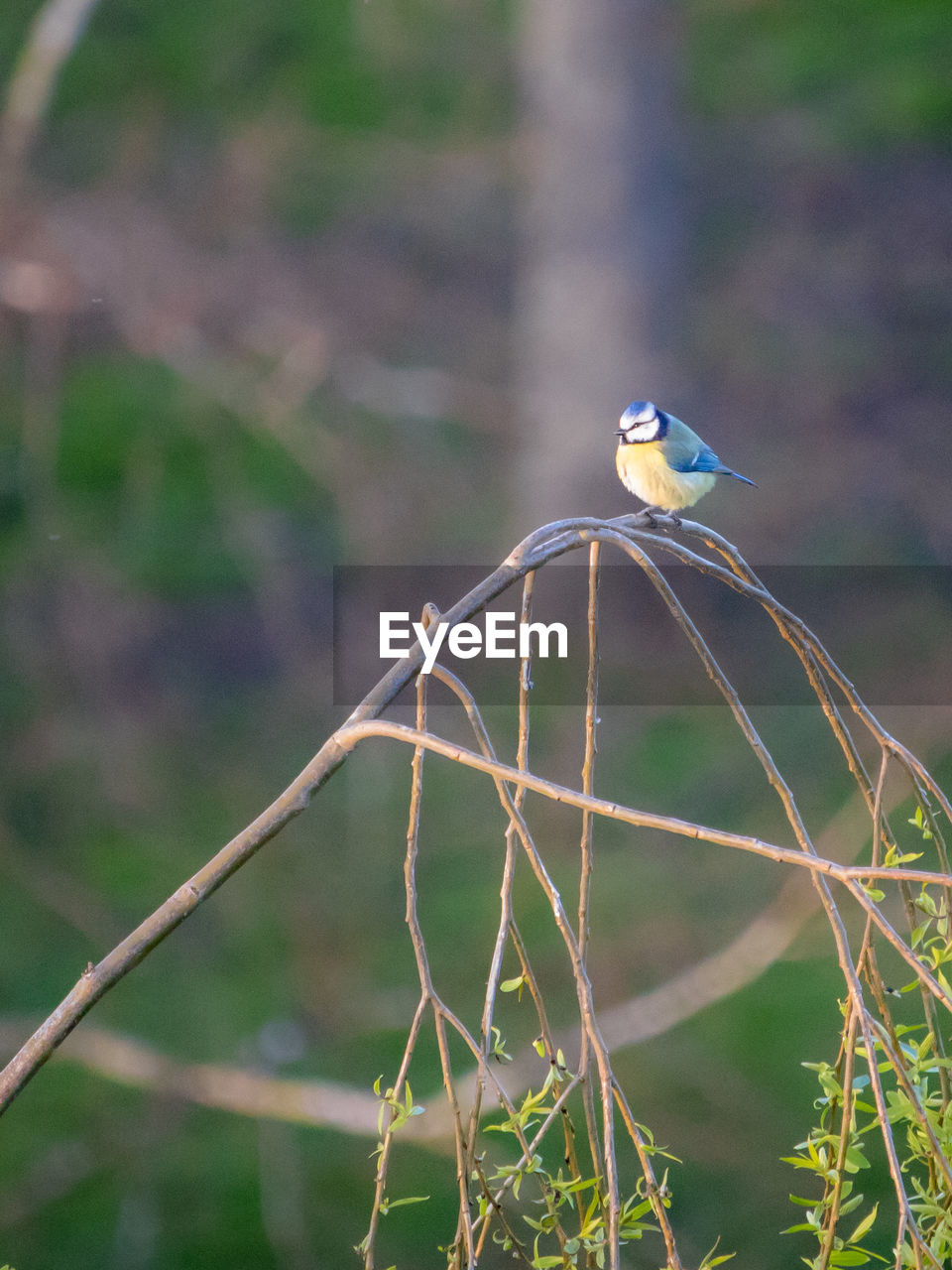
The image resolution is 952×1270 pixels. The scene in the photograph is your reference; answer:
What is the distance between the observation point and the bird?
117cm

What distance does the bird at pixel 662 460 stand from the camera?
1.17m

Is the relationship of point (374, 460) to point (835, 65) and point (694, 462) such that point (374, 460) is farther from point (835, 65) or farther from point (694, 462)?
point (694, 462)

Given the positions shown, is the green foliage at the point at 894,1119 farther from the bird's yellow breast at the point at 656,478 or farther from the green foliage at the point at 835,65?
the green foliage at the point at 835,65

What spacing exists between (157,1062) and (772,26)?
3.58 meters

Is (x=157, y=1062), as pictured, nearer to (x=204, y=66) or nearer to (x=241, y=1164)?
(x=241, y=1164)

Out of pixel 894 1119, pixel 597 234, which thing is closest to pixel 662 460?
pixel 894 1119

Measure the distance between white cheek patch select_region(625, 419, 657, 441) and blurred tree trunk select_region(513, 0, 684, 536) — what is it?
1.58 metres

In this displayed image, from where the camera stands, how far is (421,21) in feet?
12.9

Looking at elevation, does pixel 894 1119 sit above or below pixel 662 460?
below

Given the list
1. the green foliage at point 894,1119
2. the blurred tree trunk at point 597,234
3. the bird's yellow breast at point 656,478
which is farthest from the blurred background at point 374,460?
the green foliage at point 894,1119

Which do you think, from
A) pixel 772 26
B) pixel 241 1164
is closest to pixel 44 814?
pixel 241 1164

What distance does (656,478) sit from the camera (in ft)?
3.85

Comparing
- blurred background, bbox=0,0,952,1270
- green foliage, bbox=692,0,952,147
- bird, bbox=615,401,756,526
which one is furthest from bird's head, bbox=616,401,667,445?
green foliage, bbox=692,0,952,147

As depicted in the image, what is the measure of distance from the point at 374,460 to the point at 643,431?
243cm
